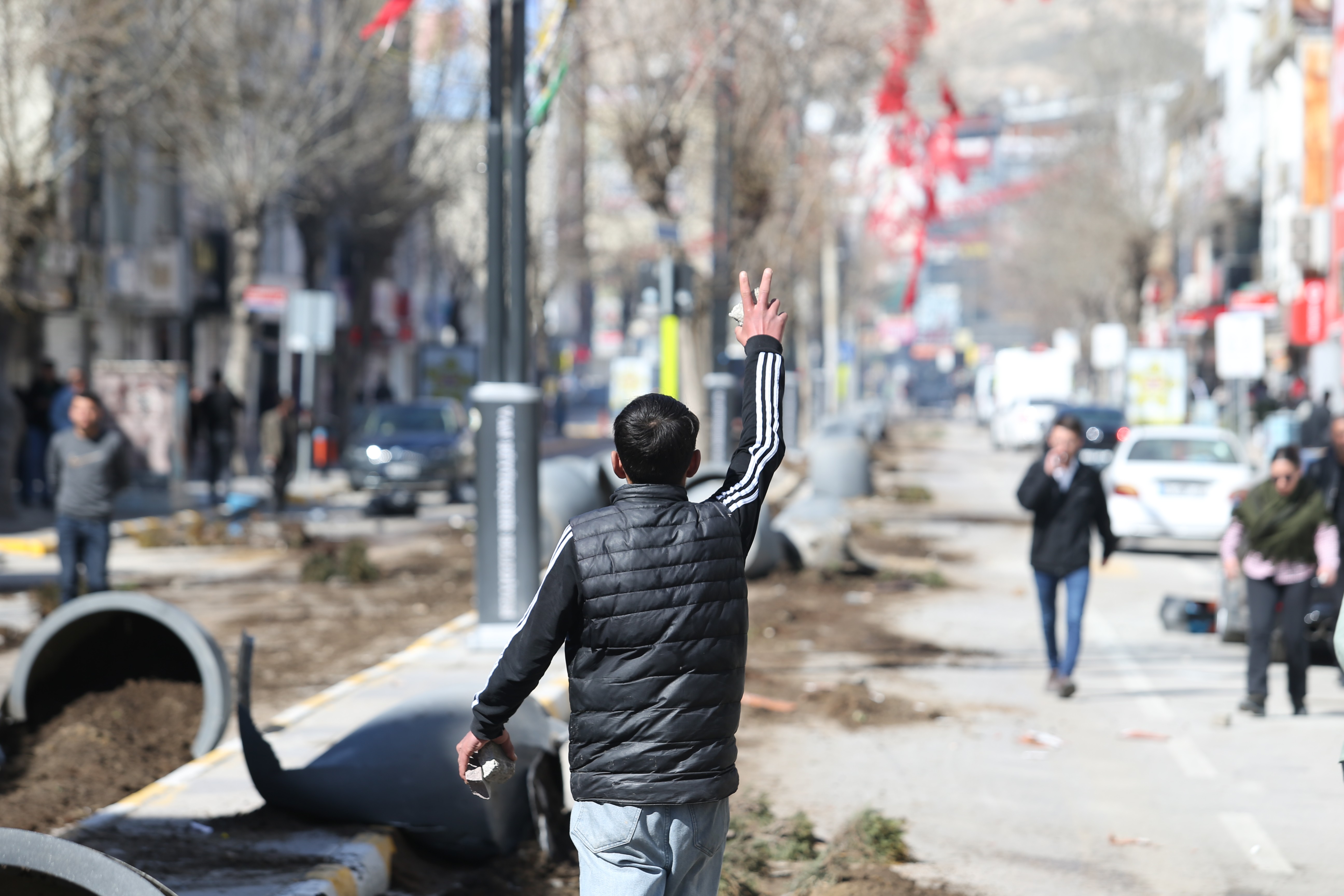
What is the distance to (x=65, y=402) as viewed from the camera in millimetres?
21984

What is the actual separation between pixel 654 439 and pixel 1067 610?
714cm

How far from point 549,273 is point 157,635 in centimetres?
4186

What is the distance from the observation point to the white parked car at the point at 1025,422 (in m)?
48.6

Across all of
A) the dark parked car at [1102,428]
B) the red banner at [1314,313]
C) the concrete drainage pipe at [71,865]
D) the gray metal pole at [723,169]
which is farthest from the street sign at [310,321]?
the red banner at [1314,313]

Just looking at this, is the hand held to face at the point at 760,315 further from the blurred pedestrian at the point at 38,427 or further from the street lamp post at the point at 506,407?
the blurred pedestrian at the point at 38,427

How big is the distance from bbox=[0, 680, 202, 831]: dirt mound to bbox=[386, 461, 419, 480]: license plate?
1883 cm

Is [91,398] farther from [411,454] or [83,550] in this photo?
[411,454]

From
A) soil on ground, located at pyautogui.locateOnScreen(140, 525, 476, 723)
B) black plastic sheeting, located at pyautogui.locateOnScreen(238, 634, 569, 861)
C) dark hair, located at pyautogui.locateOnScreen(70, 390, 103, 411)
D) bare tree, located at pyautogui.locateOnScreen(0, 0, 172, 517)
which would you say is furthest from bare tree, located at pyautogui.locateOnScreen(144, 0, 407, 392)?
black plastic sheeting, located at pyautogui.locateOnScreen(238, 634, 569, 861)

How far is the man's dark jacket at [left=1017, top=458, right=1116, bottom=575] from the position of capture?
35.0 feet

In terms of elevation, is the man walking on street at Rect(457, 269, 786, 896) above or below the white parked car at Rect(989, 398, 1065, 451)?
above

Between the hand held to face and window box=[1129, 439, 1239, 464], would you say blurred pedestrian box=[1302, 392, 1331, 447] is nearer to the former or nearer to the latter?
window box=[1129, 439, 1239, 464]

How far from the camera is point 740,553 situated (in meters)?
3.96

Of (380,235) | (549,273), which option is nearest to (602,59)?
(380,235)

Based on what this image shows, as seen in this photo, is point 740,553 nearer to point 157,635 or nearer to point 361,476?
point 157,635
